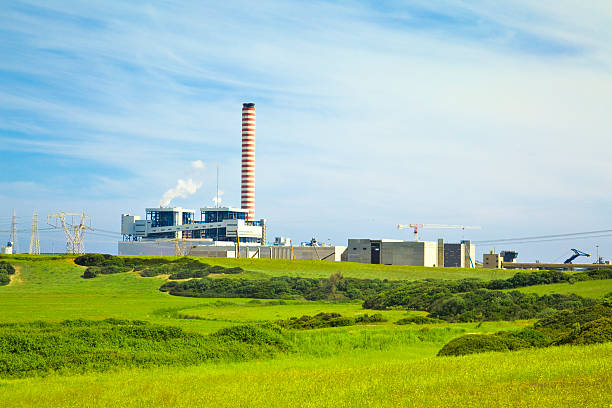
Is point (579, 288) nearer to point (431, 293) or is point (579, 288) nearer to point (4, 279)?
point (431, 293)

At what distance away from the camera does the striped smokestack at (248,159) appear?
140 meters

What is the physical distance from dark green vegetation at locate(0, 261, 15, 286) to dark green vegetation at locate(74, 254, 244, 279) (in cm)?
816

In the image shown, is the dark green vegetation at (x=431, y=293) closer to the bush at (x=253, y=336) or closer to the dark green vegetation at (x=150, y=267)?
the dark green vegetation at (x=150, y=267)

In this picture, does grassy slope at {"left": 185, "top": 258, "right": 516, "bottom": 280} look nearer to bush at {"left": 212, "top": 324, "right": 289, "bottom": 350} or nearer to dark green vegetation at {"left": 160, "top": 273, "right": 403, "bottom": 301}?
dark green vegetation at {"left": 160, "top": 273, "right": 403, "bottom": 301}

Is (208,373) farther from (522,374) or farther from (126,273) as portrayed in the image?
(126,273)

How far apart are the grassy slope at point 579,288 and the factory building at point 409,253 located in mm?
48119

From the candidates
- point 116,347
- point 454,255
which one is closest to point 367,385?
point 116,347

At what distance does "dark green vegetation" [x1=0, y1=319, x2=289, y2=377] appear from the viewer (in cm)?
2130

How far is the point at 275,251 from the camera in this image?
124125 mm

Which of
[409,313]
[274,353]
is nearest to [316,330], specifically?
[274,353]

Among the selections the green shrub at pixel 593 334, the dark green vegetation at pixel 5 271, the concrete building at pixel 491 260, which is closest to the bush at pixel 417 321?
the green shrub at pixel 593 334

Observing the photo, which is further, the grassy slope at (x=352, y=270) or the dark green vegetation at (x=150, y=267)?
the grassy slope at (x=352, y=270)

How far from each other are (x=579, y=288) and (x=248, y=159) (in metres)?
101

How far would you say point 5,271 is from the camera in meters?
69.4
